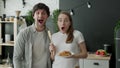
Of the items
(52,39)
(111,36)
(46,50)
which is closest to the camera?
(46,50)

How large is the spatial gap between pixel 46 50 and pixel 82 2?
2.58m

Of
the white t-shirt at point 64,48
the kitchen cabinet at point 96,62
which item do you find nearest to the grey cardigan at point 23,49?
the white t-shirt at point 64,48

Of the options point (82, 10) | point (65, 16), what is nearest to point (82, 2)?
point (82, 10)

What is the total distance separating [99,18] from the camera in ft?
13.9

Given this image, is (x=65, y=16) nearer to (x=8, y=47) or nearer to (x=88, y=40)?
(x=88, y=40)

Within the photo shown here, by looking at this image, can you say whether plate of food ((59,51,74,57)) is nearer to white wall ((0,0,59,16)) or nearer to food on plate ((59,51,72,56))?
food on plate ((59,51,72,56))

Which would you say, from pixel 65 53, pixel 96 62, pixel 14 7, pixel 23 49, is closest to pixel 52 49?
pixel 65 53

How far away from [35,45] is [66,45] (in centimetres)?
29

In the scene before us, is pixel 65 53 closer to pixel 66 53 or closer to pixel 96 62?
pixel 66 53

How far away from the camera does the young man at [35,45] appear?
180cm

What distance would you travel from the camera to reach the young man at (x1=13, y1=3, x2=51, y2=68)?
1.80 meters

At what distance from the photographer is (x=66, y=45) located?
1.98 m

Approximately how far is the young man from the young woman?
0.11m

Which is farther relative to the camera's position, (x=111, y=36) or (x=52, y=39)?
(x=111, y=36)
